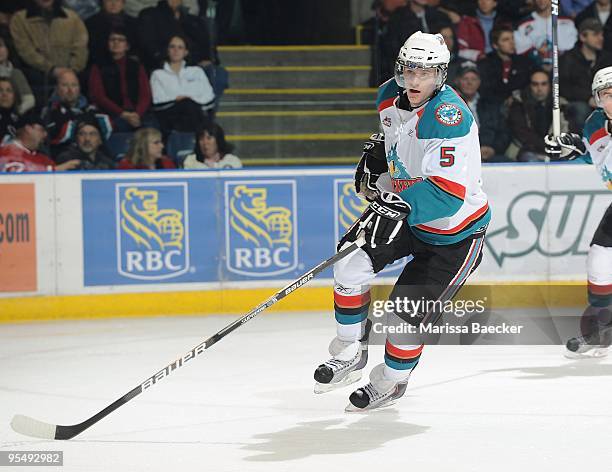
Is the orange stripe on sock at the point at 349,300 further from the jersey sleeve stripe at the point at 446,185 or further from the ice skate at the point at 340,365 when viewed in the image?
the jersey sleeve stripe at the point at 446,185

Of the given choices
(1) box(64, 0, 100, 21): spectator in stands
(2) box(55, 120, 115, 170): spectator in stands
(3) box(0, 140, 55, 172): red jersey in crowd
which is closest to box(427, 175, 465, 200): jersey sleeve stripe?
(2) box(55, 120, 115, 170): spectator in stands

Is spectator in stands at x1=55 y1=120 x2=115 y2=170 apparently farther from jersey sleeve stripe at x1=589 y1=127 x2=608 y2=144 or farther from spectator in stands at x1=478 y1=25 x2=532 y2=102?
jersey sleeve stripe at x1=589 y1=127 x2=608 y2=144

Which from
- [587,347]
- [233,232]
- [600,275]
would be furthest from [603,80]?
[233,232]

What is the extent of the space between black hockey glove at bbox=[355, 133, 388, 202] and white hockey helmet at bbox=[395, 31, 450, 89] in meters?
0.36

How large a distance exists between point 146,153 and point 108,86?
2.00 ft

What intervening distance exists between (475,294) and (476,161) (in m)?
2.87

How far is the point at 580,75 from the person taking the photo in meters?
7.54

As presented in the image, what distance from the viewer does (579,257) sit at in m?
6.88

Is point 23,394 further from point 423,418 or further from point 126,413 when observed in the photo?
point 423,418

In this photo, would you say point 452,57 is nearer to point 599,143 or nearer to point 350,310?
point 599,143

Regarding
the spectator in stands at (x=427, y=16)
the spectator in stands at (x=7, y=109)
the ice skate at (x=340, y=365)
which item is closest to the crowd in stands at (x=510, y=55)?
the spectator in stands at (x=427, y=16)

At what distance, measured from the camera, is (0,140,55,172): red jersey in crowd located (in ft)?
22.9

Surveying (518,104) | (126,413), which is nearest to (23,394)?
(126,413)

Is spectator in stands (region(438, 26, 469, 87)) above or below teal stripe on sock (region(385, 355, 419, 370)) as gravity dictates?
above
